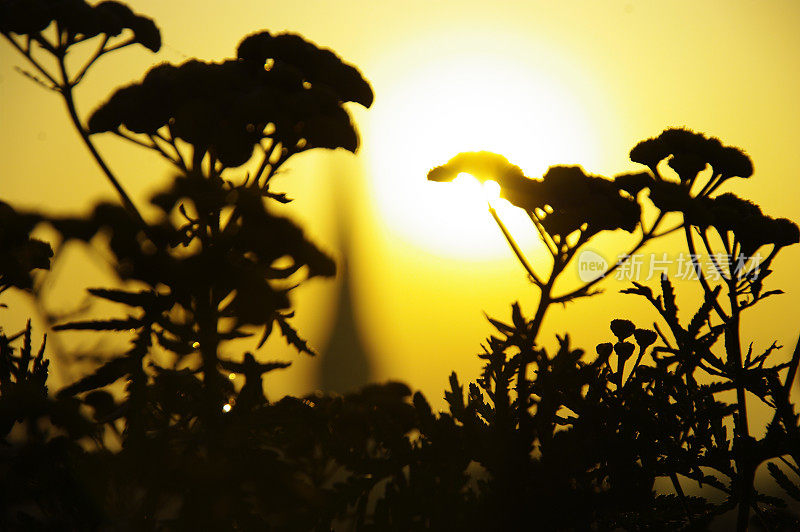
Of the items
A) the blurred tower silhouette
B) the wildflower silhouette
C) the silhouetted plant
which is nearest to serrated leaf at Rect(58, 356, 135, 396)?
the wildflower silhouette

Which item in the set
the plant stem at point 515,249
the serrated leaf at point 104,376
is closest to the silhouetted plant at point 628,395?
the plant stem at point 515,249

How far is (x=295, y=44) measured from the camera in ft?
17.2

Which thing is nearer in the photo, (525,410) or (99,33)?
(525,410)

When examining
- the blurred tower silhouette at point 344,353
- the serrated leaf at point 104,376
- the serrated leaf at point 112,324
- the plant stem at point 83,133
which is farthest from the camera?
the blurred tower silhouette at point 344,353

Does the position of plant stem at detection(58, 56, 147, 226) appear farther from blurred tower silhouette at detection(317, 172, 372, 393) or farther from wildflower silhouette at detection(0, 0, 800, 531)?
blurred tower silhouette at detection(317, 172, 372, 393)

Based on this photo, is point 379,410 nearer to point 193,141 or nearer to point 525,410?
point 525,410

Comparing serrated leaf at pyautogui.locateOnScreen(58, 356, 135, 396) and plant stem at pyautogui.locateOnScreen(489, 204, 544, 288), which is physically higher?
plant stem at pyautogui.locateOnScreen(489, 204, 544, 288)

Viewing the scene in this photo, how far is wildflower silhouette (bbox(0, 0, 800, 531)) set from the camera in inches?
148

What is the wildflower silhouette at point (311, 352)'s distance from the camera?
3754 mm

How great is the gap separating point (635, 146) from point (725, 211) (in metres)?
0.91

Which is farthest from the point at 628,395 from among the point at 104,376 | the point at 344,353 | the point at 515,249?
the point at 344,353

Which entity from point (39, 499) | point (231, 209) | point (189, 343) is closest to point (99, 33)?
point (231, 209)

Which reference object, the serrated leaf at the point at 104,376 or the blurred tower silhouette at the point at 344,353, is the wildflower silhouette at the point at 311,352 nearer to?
the serrated leaf at the point at 104,376

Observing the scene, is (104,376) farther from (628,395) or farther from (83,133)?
(628,395)
